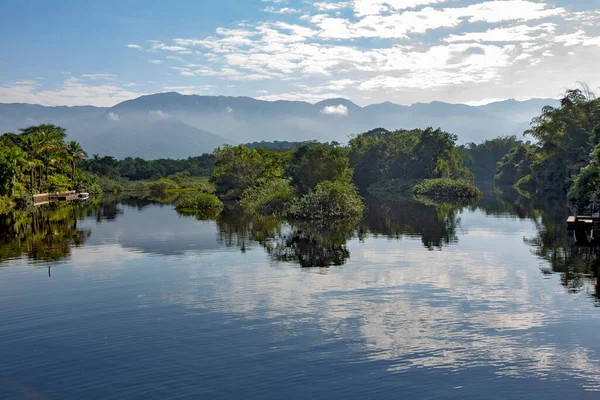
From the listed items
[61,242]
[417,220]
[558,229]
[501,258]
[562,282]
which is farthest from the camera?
[417,220]

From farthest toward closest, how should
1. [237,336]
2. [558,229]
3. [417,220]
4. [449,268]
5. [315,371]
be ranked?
[417,220], [558,229], [449,268], [237,336], [315,371]

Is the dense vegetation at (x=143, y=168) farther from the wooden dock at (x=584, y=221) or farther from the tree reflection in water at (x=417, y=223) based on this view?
the wooden dock at (x=584, y=221)

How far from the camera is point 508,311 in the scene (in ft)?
59.5

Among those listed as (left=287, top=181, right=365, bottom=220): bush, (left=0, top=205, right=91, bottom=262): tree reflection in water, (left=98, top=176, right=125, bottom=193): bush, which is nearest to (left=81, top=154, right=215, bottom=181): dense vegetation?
(left=98, top=176, right=125, bottom=193): bush

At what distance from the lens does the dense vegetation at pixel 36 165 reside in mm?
65000

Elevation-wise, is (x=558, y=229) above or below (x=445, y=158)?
below

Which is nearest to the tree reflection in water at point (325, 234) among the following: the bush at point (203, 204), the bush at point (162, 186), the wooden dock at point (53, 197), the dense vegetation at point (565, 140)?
the bush at point (203, 204)

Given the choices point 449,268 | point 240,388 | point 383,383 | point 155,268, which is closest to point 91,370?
point 240,388

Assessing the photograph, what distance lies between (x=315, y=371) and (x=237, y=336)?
3.34 m

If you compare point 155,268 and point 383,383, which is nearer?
point 383,383

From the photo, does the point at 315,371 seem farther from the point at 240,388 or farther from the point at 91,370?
the point at 91,370

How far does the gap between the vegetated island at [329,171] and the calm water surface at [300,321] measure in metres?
22.2

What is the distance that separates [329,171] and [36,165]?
42.7m

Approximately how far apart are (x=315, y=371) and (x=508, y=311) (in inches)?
320
